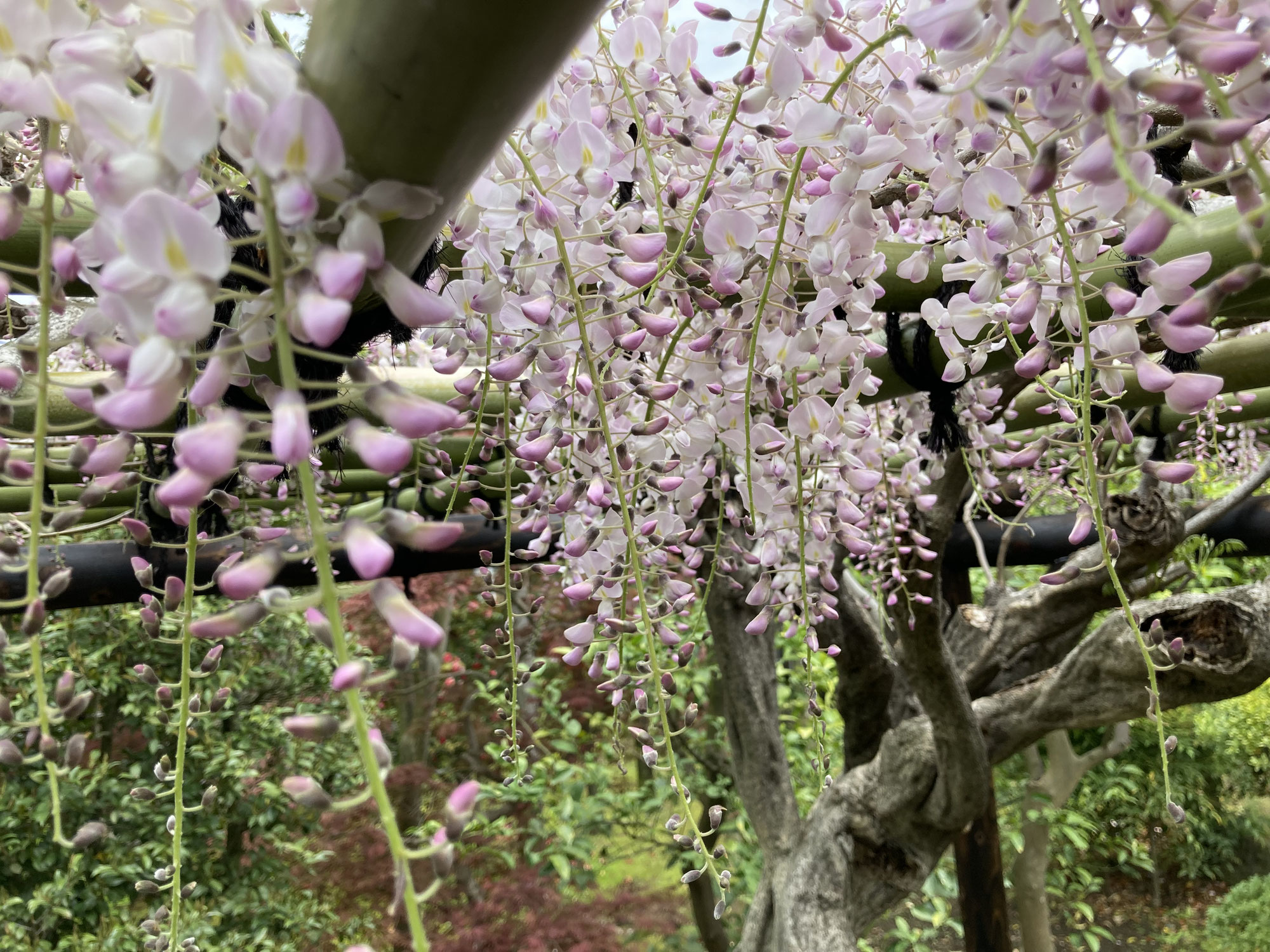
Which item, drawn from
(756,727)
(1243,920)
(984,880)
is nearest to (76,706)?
(756,727)

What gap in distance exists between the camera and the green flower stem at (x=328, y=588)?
21 centimetres

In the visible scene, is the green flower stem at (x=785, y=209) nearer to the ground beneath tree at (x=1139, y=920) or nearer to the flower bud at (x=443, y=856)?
the flower bud at (x=443, y=856)

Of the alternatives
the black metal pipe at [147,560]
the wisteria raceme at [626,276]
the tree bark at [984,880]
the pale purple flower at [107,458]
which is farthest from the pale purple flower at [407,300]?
the tree bark at [984,880]

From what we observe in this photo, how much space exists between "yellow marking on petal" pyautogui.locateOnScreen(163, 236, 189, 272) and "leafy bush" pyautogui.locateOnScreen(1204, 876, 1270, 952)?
211 inches

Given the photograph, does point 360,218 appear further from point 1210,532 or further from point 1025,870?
point 1025,870

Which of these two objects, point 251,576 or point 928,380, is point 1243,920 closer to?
point 928,380

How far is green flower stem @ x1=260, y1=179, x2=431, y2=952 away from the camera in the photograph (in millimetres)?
212

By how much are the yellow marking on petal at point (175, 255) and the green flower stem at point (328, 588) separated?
0.02 metres

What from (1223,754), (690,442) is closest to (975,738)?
(690,442)

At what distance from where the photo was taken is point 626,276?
1.50 ft

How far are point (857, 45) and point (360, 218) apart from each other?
0.42 meters

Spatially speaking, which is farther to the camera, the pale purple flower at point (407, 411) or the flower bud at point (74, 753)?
the flower bud at point (74, 753)

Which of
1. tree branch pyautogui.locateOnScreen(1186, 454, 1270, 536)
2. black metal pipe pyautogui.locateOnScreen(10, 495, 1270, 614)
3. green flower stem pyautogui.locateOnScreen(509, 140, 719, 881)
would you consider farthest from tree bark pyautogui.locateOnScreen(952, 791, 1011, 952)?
green flower stem pyautogui.locateOnScreen(509, 140, 719, 881)

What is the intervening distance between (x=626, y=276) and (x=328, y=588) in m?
0.28
